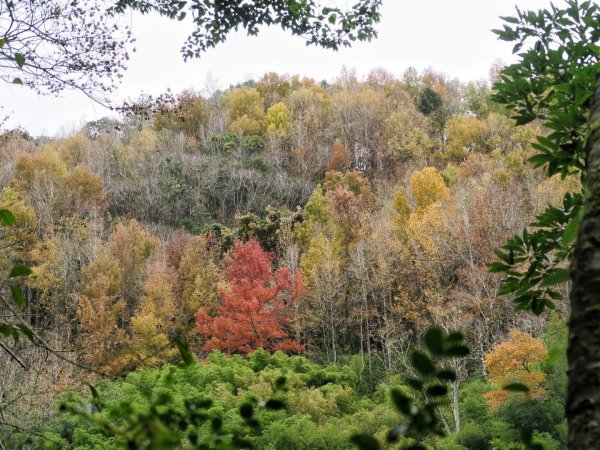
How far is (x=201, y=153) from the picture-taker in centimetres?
3447

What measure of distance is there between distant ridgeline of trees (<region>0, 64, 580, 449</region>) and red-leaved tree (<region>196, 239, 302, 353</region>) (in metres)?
0.07

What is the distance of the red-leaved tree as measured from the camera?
17406 millimetres

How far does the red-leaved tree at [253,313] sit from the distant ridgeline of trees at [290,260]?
0.07 meters

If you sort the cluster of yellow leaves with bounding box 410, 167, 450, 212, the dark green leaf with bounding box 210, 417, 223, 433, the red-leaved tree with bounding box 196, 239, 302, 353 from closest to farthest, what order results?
the dark green leaf with bounding box 210, 417, 223, 433 < the red-leaved tree with bounding box 196, 239, 302, 353 < the cluster of yellow leaves with bounding box 410, 167, 450, 212

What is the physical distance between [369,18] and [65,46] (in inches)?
65.2

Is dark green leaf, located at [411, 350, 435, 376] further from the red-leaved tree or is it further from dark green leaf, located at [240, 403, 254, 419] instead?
the red-leaved tree

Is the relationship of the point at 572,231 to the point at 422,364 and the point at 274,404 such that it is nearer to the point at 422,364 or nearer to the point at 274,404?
the point at 422,364

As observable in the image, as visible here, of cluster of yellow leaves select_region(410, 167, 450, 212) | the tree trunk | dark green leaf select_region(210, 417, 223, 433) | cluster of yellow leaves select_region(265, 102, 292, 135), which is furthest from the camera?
cluster of yellow leaves select_region(265, 102, 292, 135)

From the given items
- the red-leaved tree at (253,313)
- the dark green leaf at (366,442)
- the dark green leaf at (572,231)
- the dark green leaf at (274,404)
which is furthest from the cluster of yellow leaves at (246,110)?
the dark green leaf at (366,442)

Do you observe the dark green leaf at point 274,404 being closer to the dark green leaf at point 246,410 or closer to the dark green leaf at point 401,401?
the dark green leaf at point 246,410

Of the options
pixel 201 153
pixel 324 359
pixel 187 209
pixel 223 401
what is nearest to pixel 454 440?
pixel 223 401

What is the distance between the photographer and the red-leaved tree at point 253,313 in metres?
17.4

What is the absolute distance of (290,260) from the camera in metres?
20.5

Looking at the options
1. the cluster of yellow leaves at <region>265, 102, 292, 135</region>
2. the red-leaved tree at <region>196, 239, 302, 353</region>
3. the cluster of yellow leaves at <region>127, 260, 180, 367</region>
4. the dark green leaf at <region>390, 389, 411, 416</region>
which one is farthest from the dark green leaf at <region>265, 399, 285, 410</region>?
the cluster of yellow leaves at <region>265, 102, 292, 135</region>
